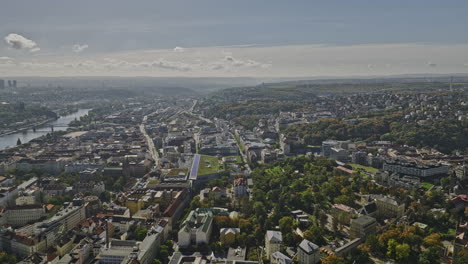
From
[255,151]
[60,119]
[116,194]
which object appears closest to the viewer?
[116,194]

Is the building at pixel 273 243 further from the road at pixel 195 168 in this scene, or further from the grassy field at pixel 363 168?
the grassy field at pixel 363 168

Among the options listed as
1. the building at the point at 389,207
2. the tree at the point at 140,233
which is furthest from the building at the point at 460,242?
the tree at the point at 140,233

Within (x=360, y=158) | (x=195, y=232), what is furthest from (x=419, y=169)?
(x=195, y=232)

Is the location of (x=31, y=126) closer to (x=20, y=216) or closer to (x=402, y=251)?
(x=20, y=216)

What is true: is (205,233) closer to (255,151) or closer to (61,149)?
(255,151)

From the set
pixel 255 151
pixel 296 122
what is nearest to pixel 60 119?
pixel 296 122

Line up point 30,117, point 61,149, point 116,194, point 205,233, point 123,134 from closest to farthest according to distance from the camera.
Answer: point 205,233
point 116,194
point 61,149
point 123,134
point 30,117
